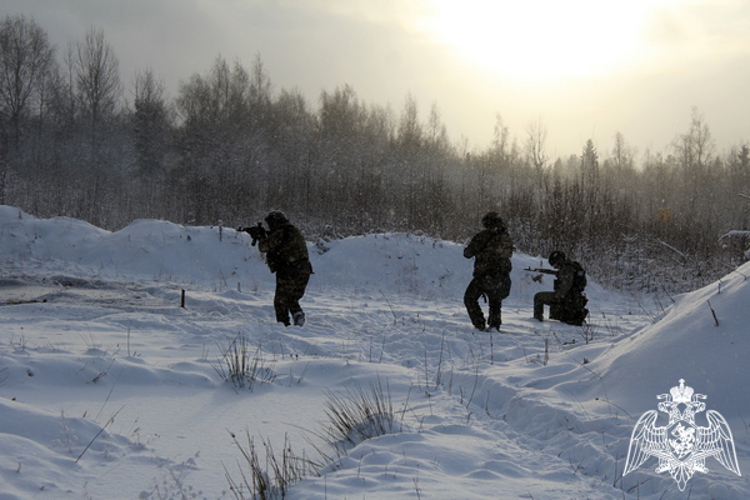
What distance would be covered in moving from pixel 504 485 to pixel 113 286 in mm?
9804

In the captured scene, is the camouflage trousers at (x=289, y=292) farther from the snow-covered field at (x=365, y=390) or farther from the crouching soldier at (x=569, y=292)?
the crouching soldier at (x=569, y=292)

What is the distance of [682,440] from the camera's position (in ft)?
8.83

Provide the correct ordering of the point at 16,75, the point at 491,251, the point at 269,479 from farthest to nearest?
1. the point at 16,75
2. the point at 491,251
3. the point at 269,479

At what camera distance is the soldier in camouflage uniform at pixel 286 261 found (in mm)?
7133

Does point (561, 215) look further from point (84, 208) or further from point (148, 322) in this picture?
point (84, 208)

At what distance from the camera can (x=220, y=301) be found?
880 centimetres

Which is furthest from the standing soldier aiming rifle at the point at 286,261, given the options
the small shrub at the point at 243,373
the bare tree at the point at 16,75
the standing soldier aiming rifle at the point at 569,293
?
the bare tree at the point at 16,75

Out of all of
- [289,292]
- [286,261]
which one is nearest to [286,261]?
[286,261]

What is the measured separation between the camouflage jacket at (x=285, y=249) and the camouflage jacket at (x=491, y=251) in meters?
2.60

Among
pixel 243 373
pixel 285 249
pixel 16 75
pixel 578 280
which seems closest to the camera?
pixel 243 373

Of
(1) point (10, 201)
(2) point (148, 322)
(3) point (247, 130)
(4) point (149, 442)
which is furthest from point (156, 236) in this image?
(3) point (247, 130)

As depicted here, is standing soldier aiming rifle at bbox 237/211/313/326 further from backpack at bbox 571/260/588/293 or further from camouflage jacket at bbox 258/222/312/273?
backpack at bbox 571/260/588/293

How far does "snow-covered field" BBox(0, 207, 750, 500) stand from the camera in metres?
2.41

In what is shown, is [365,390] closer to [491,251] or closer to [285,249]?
[285,249]
